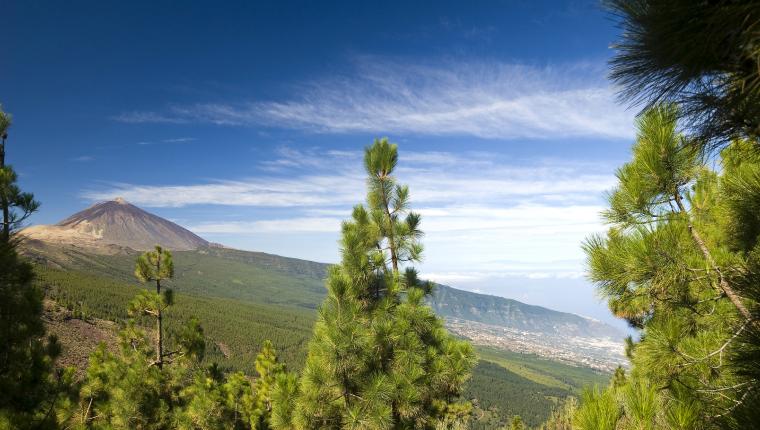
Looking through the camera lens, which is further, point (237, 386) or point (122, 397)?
point (237, 386)

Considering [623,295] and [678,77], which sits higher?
[678,77]

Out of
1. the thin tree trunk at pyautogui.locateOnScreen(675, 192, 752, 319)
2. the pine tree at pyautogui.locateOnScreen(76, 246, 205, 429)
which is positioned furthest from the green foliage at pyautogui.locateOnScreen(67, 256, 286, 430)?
the thin tree trunk at pyautogui.locateOnScreen(675, 192, 752, 319)

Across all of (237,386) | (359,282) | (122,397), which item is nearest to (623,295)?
(359,282)

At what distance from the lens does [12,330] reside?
19.8 feet

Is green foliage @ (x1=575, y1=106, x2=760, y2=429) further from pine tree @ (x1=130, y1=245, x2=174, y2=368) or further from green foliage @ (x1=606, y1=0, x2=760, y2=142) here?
pine tree @ (x1=130, y1=245, x2=174, y2=368)

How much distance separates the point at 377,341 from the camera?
282 inches

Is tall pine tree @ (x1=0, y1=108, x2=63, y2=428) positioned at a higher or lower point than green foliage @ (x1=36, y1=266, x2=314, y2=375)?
higher

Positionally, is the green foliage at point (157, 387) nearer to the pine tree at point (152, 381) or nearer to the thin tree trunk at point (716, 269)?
the pine tree at point (152, 381)

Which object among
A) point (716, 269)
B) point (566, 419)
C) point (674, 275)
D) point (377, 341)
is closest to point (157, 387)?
point (377, 341)

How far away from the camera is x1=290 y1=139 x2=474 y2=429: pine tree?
22.1 feet

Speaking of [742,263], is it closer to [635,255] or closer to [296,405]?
[635,255]

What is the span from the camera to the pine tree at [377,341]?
6.74 meters

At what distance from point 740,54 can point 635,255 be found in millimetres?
1881

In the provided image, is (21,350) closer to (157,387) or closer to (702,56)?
(157,387)
